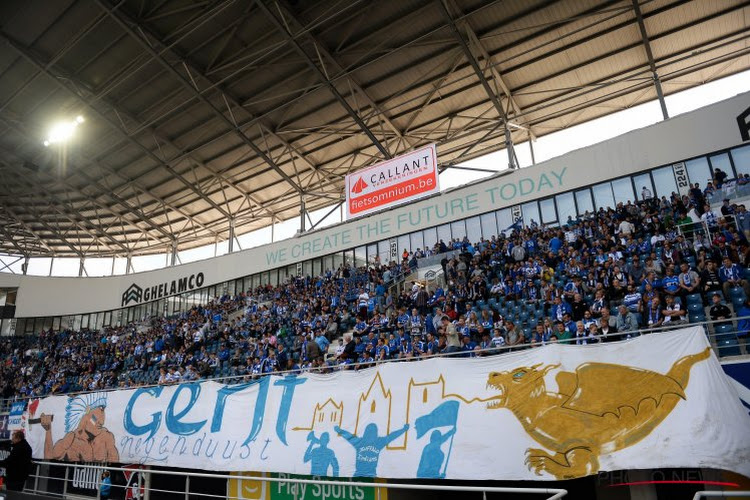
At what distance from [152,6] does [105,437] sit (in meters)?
15.1

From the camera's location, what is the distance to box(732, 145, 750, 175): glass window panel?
682 inches

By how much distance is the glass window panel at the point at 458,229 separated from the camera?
74.4ft

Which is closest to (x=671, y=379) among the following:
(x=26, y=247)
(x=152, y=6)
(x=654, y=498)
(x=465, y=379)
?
(x=654, y=498)

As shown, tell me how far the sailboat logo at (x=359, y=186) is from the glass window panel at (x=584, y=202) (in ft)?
29.6

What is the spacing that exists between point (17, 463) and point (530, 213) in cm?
1821

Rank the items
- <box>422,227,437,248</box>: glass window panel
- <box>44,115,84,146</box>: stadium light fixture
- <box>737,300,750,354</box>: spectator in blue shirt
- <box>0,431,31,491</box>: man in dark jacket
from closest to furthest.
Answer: <box>0,431,31,491</box>: man in dark jacket, <box>737,300,750,354</box>: spectator in blue shirt, <box>422,227,437,248</box>: glass window panel, <box>44,115,84,146</box>: stadium light fixture

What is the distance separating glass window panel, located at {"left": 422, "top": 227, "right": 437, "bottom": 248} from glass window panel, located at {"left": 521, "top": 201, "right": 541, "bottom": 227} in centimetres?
404

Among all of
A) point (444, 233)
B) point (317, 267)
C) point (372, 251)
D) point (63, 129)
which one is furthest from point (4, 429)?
point (444, 233)

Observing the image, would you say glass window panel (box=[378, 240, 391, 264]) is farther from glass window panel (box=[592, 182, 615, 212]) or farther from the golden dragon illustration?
the golden dragon illustration

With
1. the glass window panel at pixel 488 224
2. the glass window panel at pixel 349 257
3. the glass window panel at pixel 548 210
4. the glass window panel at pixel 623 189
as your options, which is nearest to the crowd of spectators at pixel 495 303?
the glass window panel at pixel 488 224

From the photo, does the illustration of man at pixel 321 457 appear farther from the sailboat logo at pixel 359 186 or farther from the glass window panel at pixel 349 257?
the glass window panel at pixel 349 257

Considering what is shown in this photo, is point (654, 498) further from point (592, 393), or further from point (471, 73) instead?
point (471, 73)

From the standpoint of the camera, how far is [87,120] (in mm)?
24875

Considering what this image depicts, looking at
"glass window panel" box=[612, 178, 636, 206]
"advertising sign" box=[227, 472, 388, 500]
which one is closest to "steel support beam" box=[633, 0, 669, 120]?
"glass window panel" box=[612, 178, 636, 206]
